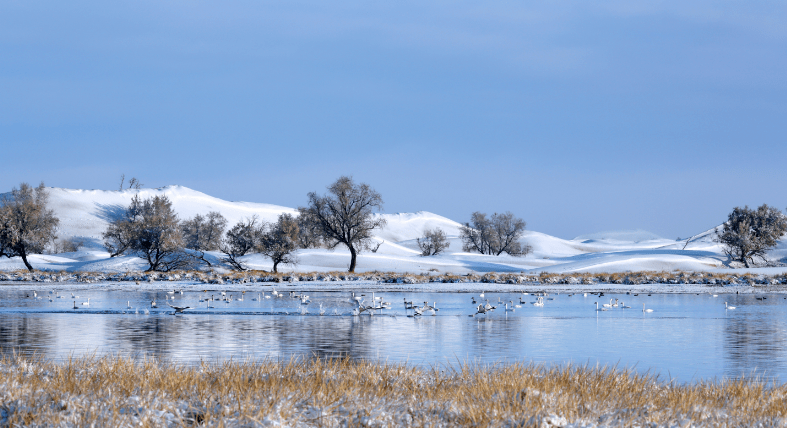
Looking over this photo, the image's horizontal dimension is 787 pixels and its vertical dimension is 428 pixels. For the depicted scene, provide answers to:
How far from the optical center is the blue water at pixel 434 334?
14.1 meters

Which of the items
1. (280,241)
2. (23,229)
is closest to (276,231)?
(280,241)

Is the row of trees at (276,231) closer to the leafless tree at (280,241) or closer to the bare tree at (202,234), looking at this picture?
the leafless tree at (280,241)

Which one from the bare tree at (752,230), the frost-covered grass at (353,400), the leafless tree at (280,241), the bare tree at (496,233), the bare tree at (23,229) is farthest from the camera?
the bare tree at (496,233)

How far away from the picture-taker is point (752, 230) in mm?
76062

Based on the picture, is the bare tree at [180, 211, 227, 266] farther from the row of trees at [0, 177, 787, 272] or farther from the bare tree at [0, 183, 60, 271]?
the bare tree at [0, 183, 60, 271]

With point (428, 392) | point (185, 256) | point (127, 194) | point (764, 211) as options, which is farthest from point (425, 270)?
point (127, 194)

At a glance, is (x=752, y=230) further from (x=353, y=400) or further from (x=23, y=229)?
(x=353, y=400)

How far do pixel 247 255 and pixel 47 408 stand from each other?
2772 inches

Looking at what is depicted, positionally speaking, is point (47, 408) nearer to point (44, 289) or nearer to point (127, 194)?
point (44, 289)

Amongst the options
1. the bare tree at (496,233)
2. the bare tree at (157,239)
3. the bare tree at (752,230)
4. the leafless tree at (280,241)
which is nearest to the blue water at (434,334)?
the bare tree at (157,239)

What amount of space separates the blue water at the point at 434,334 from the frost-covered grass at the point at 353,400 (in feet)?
5.62

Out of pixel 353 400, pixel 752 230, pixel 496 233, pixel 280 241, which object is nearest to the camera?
pixel 353 400

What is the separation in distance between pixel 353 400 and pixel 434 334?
1148 cm

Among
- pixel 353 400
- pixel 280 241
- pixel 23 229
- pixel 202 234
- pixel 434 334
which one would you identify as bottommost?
pixel 434 334
